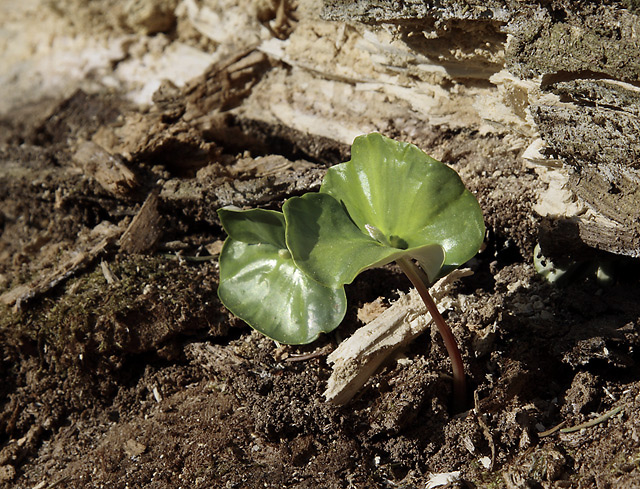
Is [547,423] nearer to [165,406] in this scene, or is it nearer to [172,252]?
[165,406]

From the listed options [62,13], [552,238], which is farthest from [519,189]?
[62,13]

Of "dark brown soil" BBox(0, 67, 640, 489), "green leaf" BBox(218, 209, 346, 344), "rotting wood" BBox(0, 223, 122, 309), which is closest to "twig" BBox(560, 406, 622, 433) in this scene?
"dark brown soil" BBox(0, 67, 640, 489)

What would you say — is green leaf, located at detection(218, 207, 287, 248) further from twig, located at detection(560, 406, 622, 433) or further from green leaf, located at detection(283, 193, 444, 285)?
twig, located at detection(560, 406, 622, 433)

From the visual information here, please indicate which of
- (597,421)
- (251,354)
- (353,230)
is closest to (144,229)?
(251,354)

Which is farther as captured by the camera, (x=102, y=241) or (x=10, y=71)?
(x=10, y=71)

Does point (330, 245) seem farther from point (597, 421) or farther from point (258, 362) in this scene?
point (597, 421)

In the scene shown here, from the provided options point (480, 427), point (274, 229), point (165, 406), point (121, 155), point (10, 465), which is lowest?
point (10, 465)
